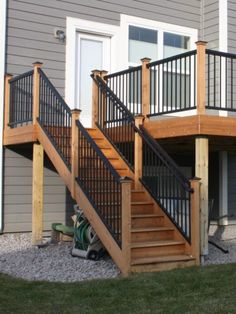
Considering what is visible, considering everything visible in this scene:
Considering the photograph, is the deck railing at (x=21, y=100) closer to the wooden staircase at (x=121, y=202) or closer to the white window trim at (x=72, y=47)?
the wooden staircase at (x=121, y=202)

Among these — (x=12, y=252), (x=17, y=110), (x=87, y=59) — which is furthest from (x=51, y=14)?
(x=12, y=252)

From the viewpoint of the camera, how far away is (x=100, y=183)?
8.20 m

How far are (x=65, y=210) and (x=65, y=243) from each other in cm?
109

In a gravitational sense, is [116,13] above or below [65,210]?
above

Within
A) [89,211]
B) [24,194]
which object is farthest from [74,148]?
[24,194]

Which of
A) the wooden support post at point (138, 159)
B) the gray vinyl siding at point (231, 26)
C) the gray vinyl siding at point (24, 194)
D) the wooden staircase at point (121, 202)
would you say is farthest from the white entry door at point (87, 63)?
the gray vinyl siding at point (231, 26)

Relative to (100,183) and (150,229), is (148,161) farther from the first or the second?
(150,229)

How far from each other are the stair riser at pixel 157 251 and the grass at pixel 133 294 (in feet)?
1.80

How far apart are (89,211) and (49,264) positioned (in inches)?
38.0

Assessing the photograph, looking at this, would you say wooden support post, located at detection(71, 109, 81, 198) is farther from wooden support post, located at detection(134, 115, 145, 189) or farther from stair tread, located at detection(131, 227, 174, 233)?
stair tread, located at detection(131, 227, 174, 233)

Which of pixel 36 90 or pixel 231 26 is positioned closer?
pixel 36 90

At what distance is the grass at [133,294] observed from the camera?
18.4ft

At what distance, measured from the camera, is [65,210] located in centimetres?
1103

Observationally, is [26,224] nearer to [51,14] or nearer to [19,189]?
[19,189]
